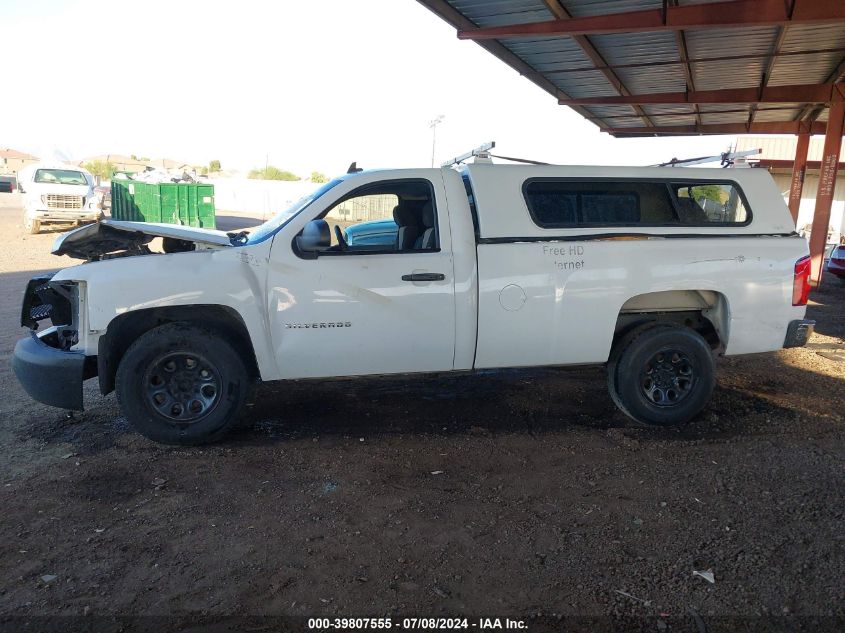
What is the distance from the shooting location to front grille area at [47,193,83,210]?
22.7 m

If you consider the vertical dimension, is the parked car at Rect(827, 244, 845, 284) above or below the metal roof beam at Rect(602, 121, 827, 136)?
below

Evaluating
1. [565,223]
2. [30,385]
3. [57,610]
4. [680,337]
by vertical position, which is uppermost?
[565,223]

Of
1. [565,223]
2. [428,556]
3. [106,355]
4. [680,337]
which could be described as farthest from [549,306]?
[106,355]

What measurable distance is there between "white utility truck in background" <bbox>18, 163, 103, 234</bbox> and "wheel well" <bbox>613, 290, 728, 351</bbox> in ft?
72.5

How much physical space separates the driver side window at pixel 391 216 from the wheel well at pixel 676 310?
1761 millimetres

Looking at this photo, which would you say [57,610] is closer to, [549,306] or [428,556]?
[428,556]

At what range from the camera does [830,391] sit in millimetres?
6805

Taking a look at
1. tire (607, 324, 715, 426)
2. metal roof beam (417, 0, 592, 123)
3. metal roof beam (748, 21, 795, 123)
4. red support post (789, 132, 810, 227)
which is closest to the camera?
tire (607, 324, 715, 426)

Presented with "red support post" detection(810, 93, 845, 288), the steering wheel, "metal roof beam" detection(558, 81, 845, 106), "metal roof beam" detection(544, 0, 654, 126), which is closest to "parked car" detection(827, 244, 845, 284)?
"red support post" detection(810, 93, 845, 288)

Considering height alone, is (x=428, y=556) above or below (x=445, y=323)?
below

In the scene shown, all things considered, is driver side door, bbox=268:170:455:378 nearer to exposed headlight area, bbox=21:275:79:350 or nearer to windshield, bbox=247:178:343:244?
windshield, bbox=247:178:343:244

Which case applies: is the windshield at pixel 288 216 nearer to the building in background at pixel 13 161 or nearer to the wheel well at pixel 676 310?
the wheel well at pixel 676 310

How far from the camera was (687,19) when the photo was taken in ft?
32.2

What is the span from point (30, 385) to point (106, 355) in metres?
0.61
